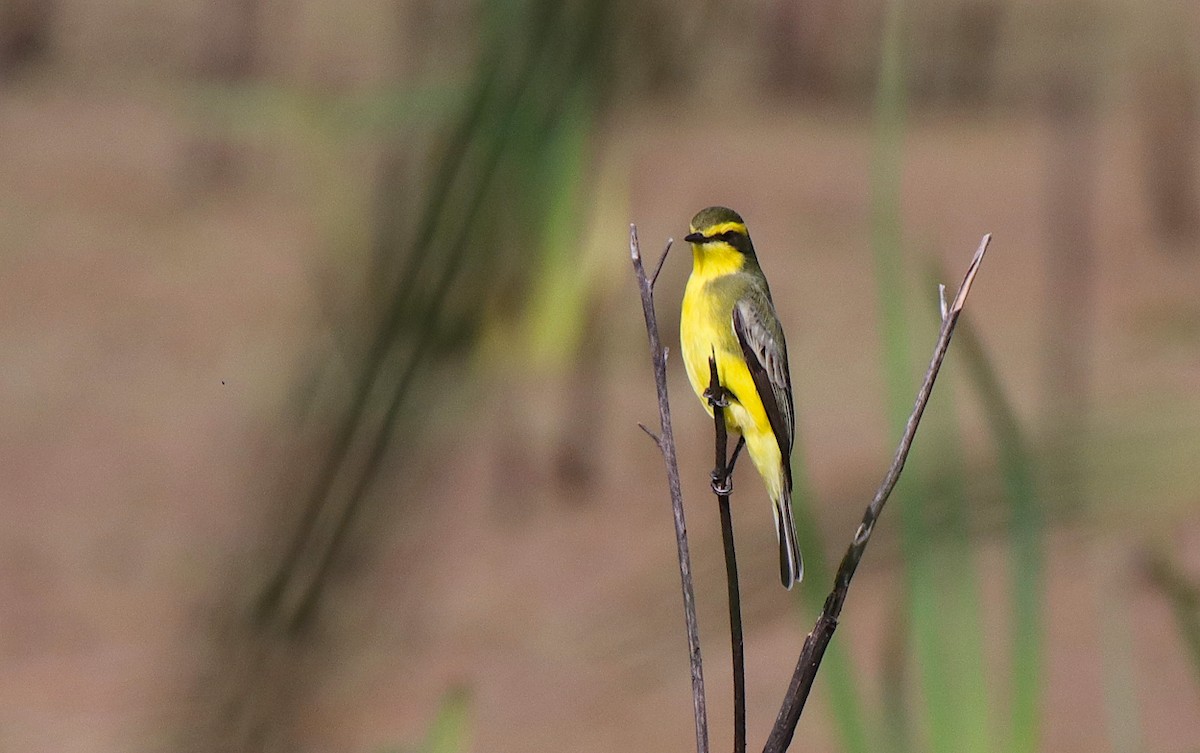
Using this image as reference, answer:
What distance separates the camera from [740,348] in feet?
1.39

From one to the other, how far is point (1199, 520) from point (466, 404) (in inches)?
43.2

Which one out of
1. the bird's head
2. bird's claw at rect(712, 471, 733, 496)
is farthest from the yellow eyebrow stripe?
bird's claw at rect(712, 471, 733, 496)

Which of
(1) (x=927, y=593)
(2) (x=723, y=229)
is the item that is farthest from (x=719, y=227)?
(1) (x=927, y=593)

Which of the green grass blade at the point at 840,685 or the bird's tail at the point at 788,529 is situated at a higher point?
the green grass blade at the point at 840,685

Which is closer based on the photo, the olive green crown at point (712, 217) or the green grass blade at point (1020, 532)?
the green grass blade at point (1020, 532)

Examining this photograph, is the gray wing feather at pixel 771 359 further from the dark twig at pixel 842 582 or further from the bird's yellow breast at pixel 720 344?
the dark twig at pixel 842 582

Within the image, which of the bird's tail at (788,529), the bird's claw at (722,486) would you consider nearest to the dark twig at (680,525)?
the bird's claw at (722,486)

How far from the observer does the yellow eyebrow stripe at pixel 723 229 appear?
410 millimetres

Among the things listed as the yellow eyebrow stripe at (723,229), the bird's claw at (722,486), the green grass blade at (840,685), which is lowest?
the green grass blade at (840,685)

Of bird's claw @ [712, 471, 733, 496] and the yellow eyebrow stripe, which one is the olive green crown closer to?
the yellow eyebrow stripe

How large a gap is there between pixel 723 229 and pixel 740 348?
40 mm

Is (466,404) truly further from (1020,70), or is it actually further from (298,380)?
(1020,70)

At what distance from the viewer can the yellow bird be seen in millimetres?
404

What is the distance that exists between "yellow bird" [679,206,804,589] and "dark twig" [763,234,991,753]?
7.9 inches
